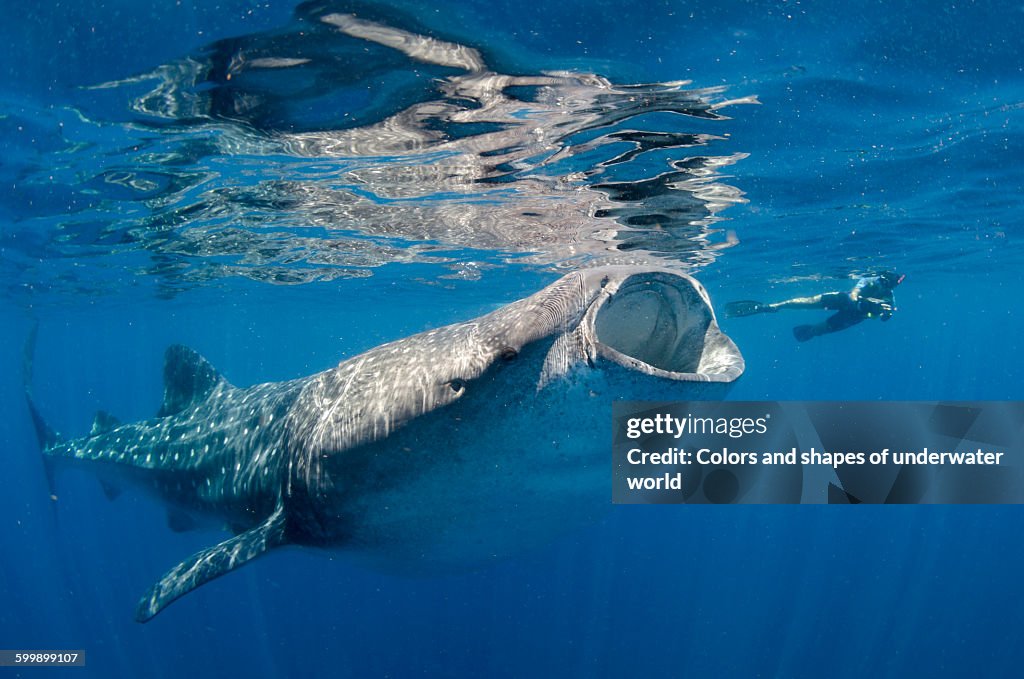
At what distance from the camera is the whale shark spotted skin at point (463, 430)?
345 cm

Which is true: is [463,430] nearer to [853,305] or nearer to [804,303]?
[804,303]

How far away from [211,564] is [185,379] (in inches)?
177

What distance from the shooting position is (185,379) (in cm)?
928

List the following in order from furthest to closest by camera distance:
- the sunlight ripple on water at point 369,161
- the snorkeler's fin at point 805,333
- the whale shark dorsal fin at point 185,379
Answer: the snorkeler's fin at point 805,333, the whale shark dorsal fin at point 185,379, the sunlight ripple on water at point 369,161

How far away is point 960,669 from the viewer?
24422mm

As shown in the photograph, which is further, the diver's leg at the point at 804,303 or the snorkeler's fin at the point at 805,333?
the diver's leg at the point at 804,303

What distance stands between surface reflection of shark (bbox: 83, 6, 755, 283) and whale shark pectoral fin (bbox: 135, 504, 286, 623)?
15.3 feet

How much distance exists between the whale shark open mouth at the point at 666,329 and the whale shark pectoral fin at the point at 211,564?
3.52 metres

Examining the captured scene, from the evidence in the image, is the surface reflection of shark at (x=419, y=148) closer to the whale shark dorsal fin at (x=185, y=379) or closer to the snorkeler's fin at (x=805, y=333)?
the whale shark dorsal fin at (x=185, y=379)

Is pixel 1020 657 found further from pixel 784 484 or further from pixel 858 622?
pixel 784 484

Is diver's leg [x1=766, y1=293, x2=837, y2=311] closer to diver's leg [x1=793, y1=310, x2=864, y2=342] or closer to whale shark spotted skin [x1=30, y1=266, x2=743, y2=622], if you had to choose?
diver's leg [x1=793, y1=310, x2=864, y2=342]

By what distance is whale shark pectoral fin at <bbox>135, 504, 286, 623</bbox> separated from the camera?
5453mm

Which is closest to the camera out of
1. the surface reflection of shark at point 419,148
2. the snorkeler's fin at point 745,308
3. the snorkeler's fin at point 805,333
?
the surface reflection of shark at point 419,148

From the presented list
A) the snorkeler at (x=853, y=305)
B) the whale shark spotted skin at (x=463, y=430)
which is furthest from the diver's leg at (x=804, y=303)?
the whale shark spotted skin at (x=463, y=430)
